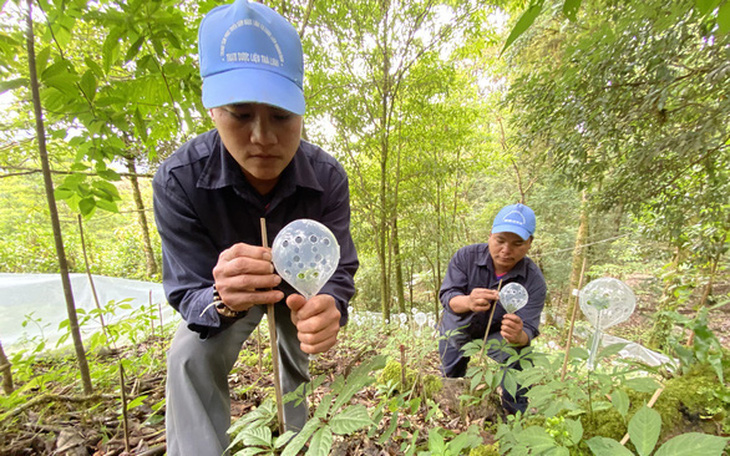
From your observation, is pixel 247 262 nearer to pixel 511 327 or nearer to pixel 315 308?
pixel 315 308

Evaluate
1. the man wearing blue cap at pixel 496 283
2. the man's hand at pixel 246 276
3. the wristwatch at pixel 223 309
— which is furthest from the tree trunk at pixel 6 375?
the man wearing blue cap at pixel 496 283

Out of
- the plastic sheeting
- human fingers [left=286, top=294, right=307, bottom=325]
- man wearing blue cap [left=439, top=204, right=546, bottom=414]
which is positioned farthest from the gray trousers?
the plastic sheeting

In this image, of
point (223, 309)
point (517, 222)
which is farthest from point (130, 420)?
point (517, 222)

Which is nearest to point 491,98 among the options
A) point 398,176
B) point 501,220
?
point 398,176

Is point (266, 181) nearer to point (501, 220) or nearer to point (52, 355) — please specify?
point (501, 220)

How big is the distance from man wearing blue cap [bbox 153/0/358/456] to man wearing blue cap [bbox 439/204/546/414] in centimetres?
140

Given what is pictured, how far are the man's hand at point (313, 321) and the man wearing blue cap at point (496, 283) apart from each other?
59.4 inches

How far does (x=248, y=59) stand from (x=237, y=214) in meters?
0.77

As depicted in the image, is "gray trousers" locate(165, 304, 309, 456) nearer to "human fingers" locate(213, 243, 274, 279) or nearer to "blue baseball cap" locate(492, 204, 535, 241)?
"human fingers" locate(213, 243, 274, 279)

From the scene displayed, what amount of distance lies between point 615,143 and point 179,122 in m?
4.35

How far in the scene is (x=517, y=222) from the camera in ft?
8.29

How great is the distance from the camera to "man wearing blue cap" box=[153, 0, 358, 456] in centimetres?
99

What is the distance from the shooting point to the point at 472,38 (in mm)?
4512

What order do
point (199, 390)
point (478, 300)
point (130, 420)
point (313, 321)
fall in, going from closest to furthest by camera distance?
1. point (313, 321)
2. point (199, 390)
3. point (130, 420)
4. point (478, 300)
